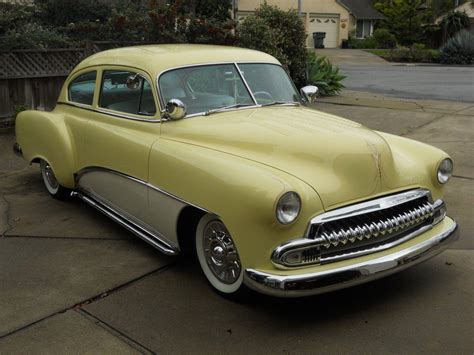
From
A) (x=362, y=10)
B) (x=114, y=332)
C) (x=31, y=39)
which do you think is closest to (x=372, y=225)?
(x=114, y=332)

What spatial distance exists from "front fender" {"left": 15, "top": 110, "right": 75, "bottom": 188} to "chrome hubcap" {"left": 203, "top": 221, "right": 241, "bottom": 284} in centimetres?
214

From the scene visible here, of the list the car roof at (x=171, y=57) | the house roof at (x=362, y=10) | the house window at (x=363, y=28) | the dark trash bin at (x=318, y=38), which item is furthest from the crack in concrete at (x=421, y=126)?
the house window at (x=363, y=28)

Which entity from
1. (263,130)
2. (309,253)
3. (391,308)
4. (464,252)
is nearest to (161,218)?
(263,130)

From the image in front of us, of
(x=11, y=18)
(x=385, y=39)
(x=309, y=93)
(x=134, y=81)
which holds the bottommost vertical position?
(x=309, y=93)

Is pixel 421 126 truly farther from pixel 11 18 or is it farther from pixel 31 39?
pixel 11 18

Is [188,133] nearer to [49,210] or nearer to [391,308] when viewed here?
[391,308]

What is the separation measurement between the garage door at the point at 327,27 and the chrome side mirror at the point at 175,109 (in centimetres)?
4085

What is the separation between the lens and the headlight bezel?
3996 millimetres

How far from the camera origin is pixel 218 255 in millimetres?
3631

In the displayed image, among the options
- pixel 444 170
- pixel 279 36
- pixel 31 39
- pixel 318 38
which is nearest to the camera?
pixel 444 170

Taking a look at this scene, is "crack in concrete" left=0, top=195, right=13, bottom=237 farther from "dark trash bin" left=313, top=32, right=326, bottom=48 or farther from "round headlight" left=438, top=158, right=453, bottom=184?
"dark trash bin" left=313, top=32, right=326, bottom=48

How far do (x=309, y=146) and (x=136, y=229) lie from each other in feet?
5.33

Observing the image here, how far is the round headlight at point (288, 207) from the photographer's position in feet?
10.3

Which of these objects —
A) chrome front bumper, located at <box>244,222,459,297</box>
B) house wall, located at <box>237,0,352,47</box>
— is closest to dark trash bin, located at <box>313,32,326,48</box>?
house wall, located at <box>237,0,352,47</box>
